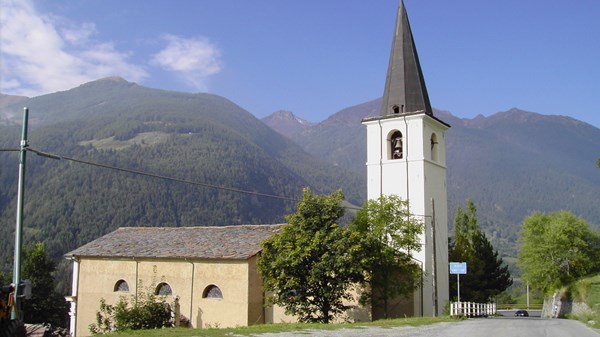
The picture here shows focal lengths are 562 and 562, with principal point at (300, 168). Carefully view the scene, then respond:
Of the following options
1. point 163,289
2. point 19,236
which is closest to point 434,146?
point 163,289

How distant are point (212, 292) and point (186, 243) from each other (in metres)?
4.58

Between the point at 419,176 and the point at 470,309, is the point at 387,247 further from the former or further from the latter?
the point at 419,176

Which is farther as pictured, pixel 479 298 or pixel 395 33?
pixel 479 298

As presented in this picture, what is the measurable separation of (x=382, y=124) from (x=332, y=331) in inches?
769

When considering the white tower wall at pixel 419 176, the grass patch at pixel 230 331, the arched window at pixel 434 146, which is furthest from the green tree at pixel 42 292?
the grass patch at pixel 230 331

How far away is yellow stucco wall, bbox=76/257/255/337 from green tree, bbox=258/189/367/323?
9.20 feet

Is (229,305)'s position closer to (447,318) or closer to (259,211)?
(447,318)

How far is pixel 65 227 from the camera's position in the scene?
137 meters

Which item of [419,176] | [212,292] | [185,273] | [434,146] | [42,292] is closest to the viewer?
[212,292]

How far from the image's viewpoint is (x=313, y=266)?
89.2 ft

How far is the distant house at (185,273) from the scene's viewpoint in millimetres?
30938

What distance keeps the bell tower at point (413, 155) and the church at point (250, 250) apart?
6 centimetres

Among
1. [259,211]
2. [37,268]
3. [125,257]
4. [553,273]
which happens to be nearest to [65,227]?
[259,211]

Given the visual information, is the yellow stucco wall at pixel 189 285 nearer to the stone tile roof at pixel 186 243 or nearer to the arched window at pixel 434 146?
the stone tile roof at pixel 186 243
